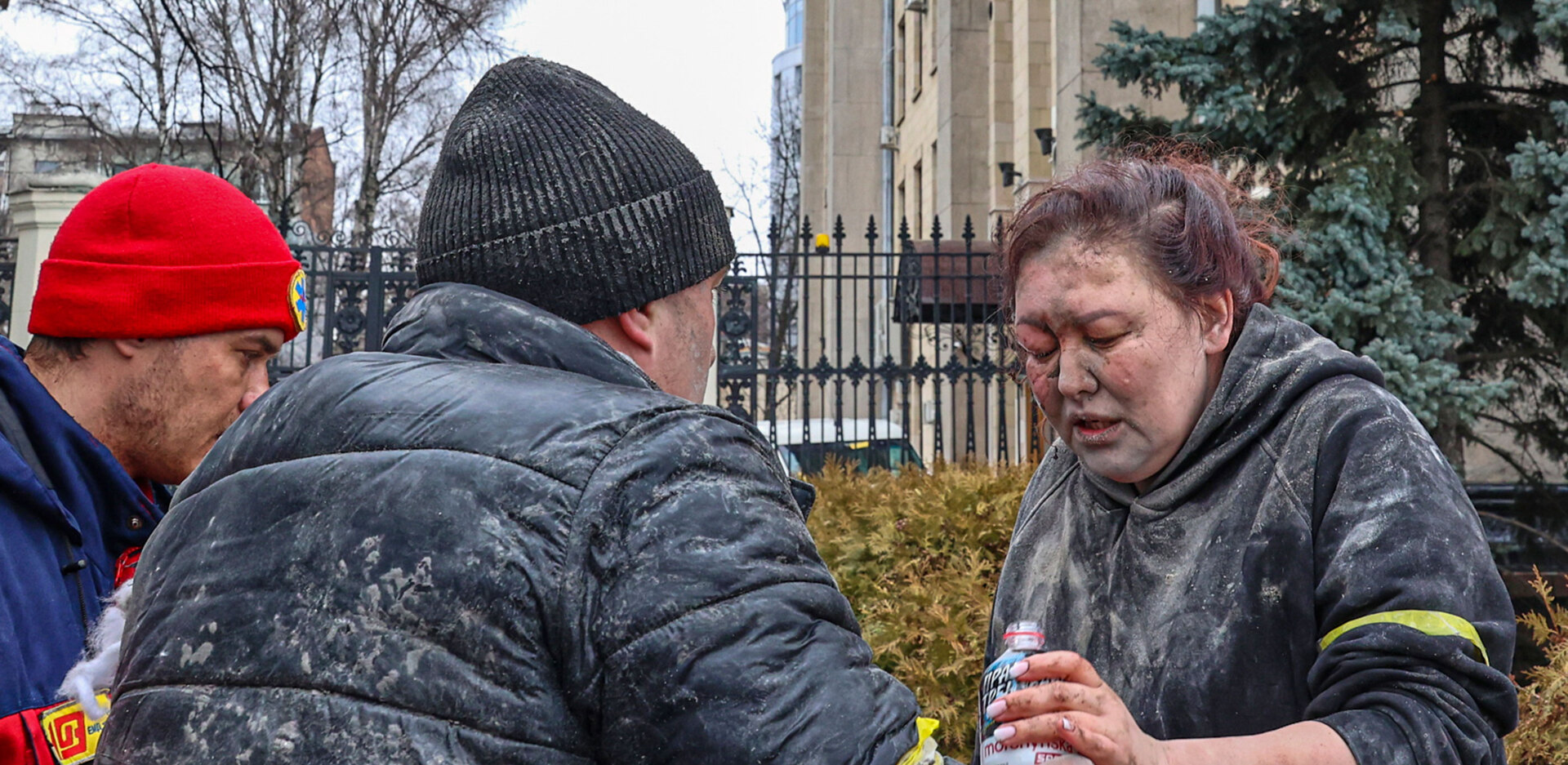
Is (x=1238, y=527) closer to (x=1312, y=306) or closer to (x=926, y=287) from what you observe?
(x=1312, y=306)

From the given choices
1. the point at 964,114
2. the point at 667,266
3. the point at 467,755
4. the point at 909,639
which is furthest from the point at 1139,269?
the point at 964,114

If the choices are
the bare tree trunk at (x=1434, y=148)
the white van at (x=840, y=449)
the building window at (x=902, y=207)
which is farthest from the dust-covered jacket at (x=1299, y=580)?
the building window at (x=902, y=207)

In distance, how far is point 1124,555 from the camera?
2.25 m

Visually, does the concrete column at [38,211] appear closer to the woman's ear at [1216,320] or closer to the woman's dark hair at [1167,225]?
the woman's dark hair at [1167,225]

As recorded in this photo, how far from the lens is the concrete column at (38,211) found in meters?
9.74

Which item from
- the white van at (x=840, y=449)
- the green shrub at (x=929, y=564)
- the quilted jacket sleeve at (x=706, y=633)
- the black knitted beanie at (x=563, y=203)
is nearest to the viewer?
the quilted jacket sleeve at (x=706, y=633)

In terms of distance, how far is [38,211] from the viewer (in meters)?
9.83

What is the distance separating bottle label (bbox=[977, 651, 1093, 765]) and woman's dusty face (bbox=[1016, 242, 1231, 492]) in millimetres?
690

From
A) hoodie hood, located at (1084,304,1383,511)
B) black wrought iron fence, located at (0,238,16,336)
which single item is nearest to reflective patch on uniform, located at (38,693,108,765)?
hoodie hood, located at (1084,304,1383,511)

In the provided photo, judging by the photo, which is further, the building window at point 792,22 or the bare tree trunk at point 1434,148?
the building window at point 792,22

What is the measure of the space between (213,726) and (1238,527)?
1561 mm

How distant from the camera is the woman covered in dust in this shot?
1.77m

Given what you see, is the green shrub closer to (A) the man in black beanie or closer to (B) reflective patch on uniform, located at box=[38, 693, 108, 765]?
(B) reflective patch on uniform, located at box=[38, 693, 108, 765]

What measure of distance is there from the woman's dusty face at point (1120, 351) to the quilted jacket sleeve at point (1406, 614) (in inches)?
12.5
